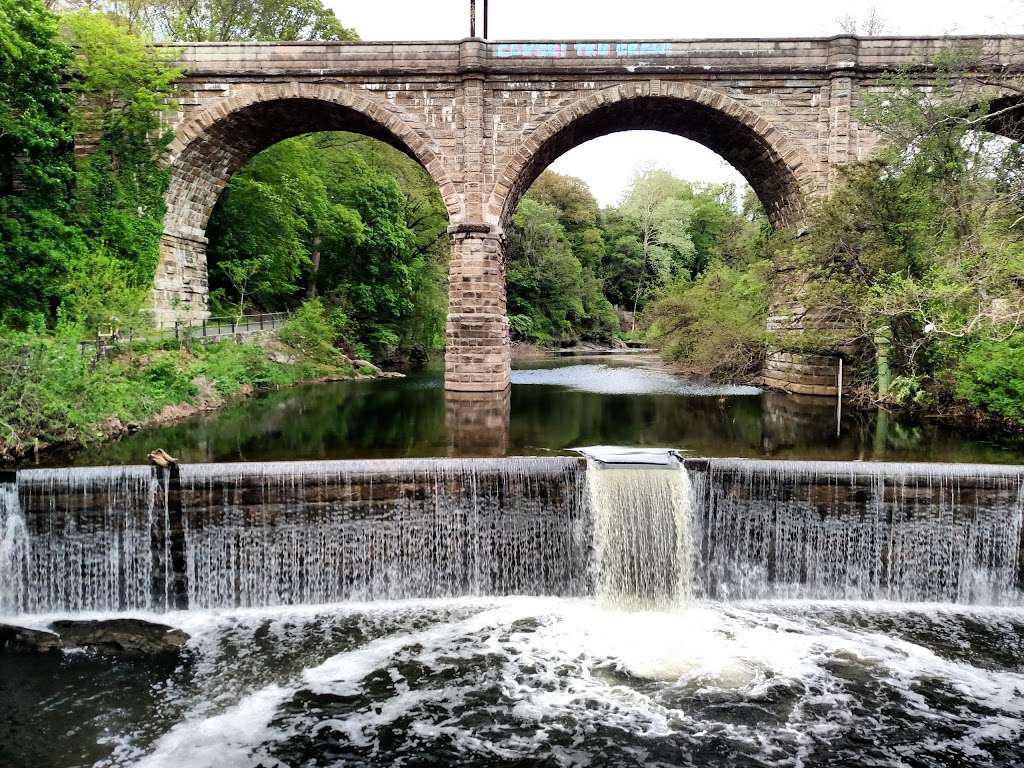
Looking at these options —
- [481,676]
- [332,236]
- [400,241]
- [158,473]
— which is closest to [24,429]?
[158,473]

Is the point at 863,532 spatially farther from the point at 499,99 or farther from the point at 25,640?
the point at 499,99

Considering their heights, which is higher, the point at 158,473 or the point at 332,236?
the point at 332,236

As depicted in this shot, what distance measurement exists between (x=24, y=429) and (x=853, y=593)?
39.6 ft

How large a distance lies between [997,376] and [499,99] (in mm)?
12785

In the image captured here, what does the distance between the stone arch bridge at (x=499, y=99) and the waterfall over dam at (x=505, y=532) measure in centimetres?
970

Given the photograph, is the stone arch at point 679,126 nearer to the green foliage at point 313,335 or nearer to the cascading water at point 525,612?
the green foliage at point 313,335

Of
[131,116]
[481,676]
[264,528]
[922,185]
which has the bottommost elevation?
[481,676]

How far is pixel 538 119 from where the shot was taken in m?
18.3

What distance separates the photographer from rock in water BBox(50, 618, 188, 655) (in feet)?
24.0

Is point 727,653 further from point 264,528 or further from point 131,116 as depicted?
point 131,116

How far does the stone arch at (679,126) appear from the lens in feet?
59.6

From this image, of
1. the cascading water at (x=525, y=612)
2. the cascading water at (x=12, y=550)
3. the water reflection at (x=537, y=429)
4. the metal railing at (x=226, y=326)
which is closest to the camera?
the cascading water at (x=525, y=612)

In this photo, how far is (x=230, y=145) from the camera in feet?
65.6

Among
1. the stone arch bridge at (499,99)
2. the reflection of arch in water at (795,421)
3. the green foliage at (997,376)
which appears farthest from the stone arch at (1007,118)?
the reflection of arch in water at (795,421)
